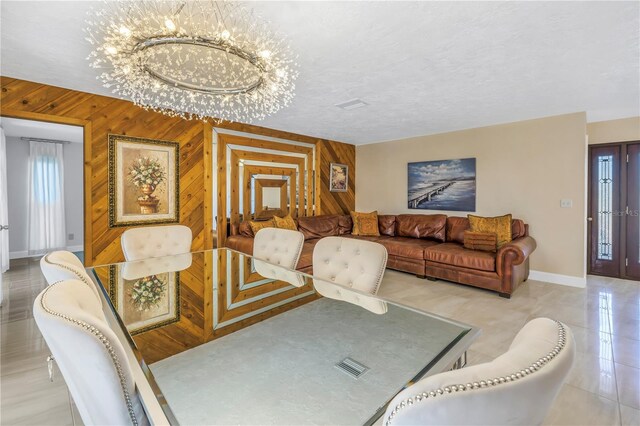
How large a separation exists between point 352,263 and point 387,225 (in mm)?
3911

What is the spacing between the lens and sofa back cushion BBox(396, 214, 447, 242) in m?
5.00

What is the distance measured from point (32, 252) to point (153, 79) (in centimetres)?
618

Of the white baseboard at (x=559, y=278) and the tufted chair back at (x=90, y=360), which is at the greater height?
the tufted chair back at (x=90, y=360)

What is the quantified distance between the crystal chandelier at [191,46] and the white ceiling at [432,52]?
0.15m

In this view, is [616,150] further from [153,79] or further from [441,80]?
[153,79]

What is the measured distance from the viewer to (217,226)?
4363 millimetres

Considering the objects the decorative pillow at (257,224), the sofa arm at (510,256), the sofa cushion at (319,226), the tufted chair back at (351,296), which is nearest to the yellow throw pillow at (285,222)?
the decorative pillow at (257,224)

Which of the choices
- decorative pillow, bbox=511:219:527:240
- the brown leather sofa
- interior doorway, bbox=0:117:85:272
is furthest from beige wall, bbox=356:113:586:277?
interior doorway, bbox=0:117:85:272

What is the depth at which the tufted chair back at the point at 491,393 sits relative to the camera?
1.36ft

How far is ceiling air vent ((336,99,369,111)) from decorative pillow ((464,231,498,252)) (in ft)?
7.98

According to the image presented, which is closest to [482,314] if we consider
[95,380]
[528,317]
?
[528,317]

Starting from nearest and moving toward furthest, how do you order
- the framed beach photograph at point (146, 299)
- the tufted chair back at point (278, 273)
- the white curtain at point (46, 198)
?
the framed beach photograph at point (146, 299) < the tufted chair back at point (278, 273) < the white curtain at point (46, 198)

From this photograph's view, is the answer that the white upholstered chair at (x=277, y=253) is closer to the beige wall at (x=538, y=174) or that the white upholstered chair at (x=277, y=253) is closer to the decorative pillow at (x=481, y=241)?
the decorative pillow at (x=481, y=241)

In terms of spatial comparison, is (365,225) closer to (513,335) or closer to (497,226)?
(497,226)
